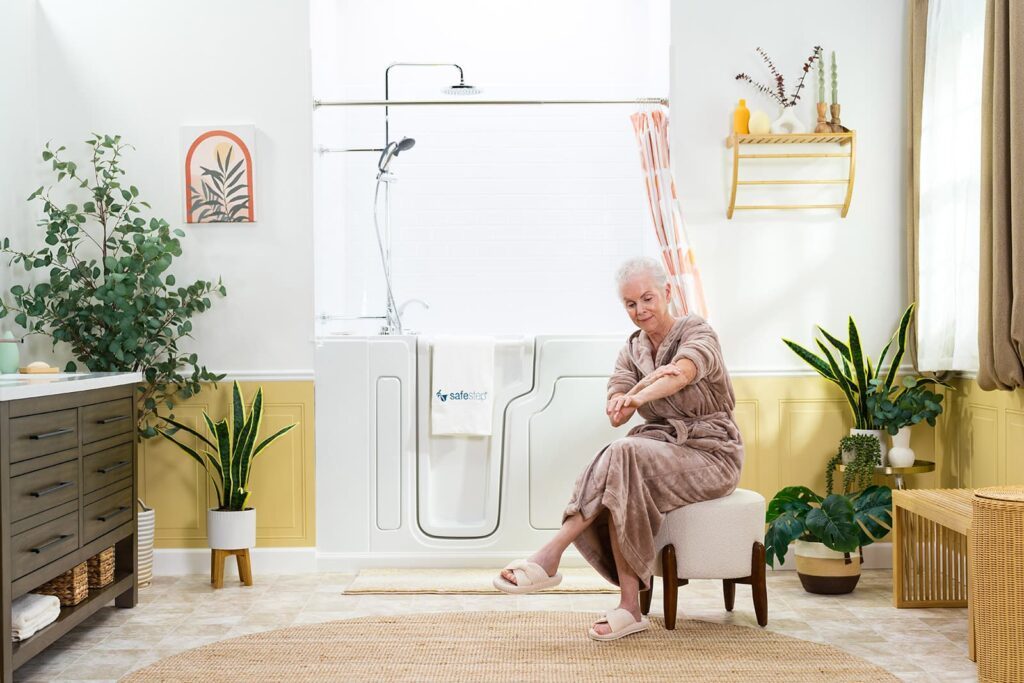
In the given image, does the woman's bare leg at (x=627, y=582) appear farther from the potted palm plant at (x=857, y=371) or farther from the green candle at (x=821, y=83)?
the green candle at (x=821, y=83)

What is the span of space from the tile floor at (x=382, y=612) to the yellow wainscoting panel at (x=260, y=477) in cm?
19

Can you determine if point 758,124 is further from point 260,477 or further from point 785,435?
point 260,477

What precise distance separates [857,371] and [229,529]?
2455mm

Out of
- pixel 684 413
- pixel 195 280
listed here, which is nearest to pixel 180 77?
pixel 195 280

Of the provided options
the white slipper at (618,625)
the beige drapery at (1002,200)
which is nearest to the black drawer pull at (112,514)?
the white slipper at (618,625)

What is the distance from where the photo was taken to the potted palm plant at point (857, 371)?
365 cm

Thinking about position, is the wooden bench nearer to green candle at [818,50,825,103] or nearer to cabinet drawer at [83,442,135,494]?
green candle at [818,50,825,103]

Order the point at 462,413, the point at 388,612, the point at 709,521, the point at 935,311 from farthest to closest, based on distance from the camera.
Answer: the point at 462,413 → the point at 935,311 → the point at 388,612 → the point at 709,521

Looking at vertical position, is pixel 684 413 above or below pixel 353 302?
below

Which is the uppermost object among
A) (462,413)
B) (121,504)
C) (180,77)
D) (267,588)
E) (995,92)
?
(180,77)

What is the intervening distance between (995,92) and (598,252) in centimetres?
186

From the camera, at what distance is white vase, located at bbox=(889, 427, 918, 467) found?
3598 mm

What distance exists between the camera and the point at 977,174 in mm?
3314

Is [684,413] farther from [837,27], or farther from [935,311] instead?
[837,27]
